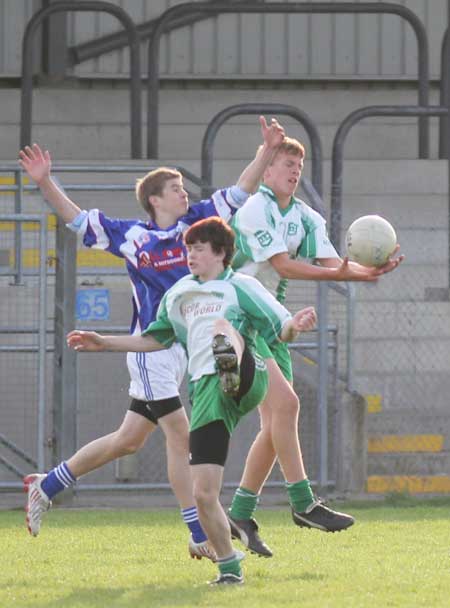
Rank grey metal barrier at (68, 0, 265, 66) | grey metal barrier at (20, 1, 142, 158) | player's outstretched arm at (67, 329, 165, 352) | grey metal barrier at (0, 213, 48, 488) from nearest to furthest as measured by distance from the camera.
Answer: player's outstretched arm at (67, 329, 165, 352) < grey metal barrier at (0, 213, 48, 488) < grey metal barrier at (20, 1, 142, 158) < grey metal barrier at (68, 0, 265, 66)

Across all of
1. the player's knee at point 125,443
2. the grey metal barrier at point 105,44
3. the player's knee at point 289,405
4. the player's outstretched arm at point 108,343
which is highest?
the grey metal barrier at point 105,44

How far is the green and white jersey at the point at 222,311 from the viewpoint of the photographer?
7164 millimetres

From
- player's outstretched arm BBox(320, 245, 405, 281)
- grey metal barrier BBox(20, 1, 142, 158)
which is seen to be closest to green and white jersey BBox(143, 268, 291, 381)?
player's outstretched arm BBox(320, 245, 405, 281)

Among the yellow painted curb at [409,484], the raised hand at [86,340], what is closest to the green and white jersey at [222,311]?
the raised hand at [86,340]

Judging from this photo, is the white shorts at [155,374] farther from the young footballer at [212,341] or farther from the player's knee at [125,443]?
the young footballer at [212,341]

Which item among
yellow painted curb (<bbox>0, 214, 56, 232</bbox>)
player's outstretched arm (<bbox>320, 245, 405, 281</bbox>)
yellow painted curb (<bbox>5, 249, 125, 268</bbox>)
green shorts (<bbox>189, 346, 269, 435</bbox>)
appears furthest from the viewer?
yellow painted curb (<bbox>0, 214, 56, 232</bbox>)

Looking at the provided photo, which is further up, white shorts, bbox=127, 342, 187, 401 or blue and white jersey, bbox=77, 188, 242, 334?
blue and white jersey, bbox=77, 188, 242, 334

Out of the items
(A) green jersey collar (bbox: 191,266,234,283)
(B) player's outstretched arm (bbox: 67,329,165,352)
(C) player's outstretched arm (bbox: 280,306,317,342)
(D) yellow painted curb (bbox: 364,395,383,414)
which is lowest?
(D) yellow painted curb (bbox: 364,395,383,414)

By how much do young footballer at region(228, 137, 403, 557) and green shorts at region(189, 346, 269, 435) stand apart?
1.01 metres

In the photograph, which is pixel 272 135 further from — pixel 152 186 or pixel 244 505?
pixel 244 505

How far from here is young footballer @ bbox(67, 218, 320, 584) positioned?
709 centimetres

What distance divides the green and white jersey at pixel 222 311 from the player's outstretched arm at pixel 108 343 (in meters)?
0.25

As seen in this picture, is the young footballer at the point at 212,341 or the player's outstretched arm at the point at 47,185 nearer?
the young footballer at the point at 212,341

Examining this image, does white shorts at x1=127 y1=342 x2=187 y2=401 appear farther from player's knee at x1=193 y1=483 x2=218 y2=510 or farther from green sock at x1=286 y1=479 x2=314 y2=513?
player's knee at x1=193 y1=483 x2=218 y2=510
